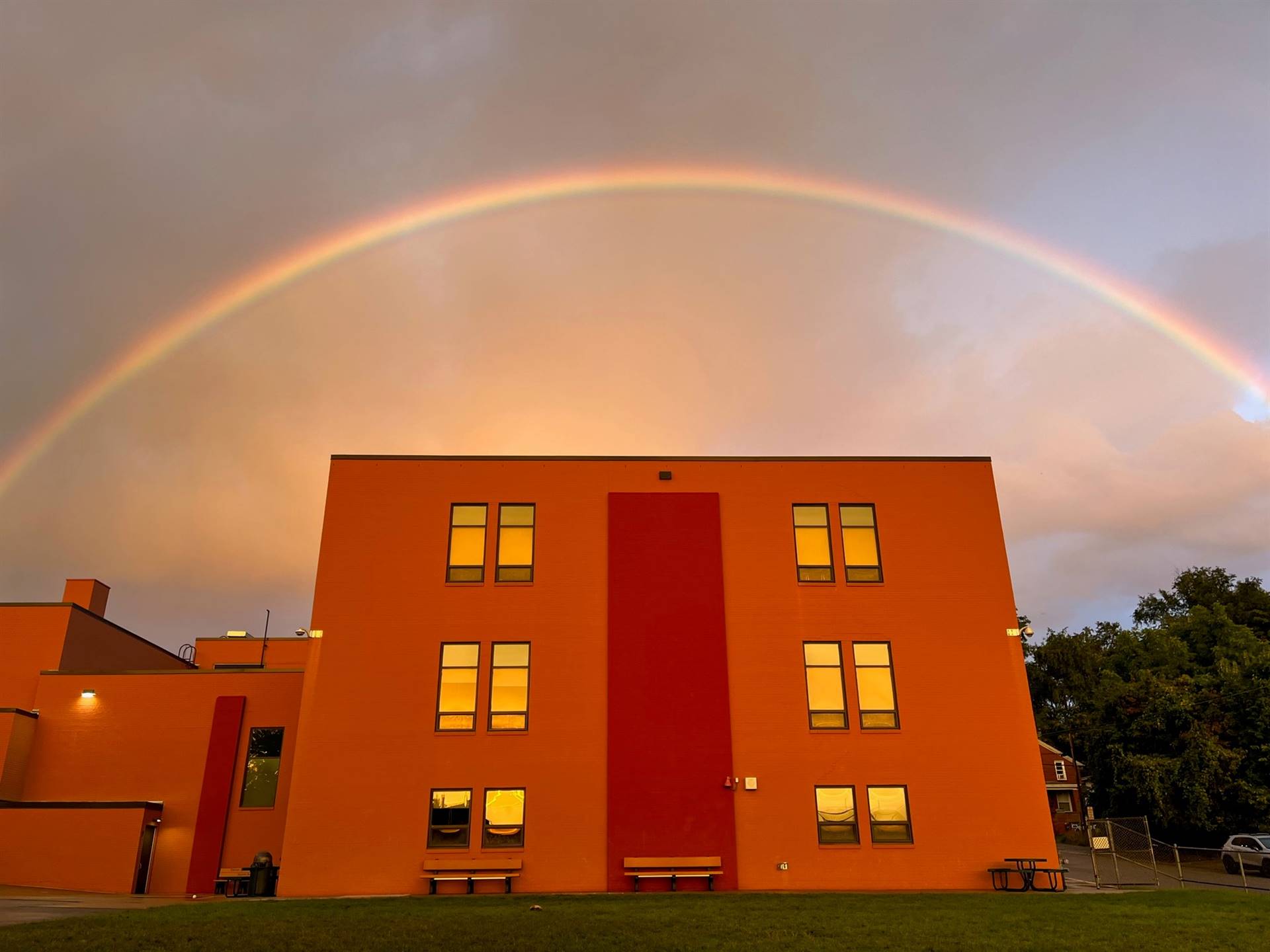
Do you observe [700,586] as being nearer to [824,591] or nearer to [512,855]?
[824,591]

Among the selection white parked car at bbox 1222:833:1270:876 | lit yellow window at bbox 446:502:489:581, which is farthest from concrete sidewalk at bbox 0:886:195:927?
white parked car at bbox 1222:833:1270:876

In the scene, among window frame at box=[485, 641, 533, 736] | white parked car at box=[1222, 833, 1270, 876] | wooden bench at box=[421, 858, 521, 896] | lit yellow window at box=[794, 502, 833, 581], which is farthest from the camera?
white parked car at box=[1222, 833, 1270, 876]

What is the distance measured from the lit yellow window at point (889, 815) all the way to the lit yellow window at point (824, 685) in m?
1.70

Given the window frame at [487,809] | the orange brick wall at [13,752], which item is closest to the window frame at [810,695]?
the window frame at [487,809]

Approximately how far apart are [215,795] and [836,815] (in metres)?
15.4

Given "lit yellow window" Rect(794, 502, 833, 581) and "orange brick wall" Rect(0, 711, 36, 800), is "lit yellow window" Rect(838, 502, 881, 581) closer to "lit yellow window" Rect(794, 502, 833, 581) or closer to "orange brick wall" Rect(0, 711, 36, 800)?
"lit yellow window" Rect(794, 502, 833, 581)

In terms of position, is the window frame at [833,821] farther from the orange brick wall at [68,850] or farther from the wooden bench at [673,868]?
the orange brick wall at [68,850]

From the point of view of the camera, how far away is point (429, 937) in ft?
37.2

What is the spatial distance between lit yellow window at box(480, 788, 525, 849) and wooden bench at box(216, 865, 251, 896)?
19.1 ft

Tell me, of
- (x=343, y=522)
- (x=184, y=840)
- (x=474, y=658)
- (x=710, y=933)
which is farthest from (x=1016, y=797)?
(x=184, y=840)

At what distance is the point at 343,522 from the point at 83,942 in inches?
476

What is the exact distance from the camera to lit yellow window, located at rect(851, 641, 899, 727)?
2052 cm

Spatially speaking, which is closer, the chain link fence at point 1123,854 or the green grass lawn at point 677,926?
the green grass lawn at point 677,926

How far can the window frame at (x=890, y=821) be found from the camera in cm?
1950
